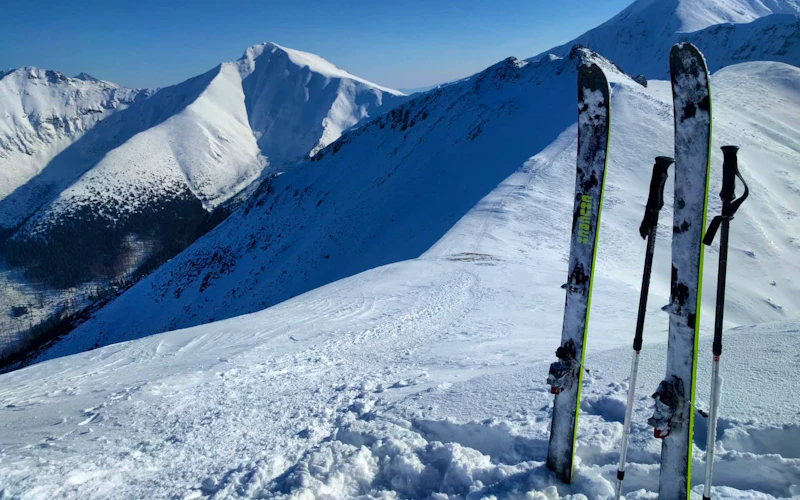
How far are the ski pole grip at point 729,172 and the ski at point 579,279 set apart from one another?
107 cm

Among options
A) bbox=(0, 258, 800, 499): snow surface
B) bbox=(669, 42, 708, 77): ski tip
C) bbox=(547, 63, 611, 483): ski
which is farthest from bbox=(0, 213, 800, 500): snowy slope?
bbox=(669, 42, 708, 77): ski tip

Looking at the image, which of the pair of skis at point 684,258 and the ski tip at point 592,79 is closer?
the pair of skis at point 684,258

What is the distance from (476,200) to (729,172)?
34726mm

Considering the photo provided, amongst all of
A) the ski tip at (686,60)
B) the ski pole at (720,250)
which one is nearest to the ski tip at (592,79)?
the ski tip at (686,60)

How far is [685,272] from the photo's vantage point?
3.74 m

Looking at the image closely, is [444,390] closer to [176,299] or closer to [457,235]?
[457,235]

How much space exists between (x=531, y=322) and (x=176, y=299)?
6107cm

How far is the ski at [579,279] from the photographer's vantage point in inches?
173

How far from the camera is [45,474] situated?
5.26 m

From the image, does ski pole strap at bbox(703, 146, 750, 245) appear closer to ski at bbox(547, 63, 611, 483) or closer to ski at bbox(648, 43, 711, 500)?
ski at bbox(648, 43, 711, 500)

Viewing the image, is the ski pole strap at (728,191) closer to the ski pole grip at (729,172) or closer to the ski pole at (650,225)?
the ski pole grip at (729,172)

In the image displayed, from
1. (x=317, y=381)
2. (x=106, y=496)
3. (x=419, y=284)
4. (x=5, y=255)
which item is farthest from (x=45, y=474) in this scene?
(x=5, y=255)

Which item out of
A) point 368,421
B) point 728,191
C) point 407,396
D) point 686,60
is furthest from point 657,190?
point 407,396

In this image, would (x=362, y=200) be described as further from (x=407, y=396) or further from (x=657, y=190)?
(x=657, y=190)
